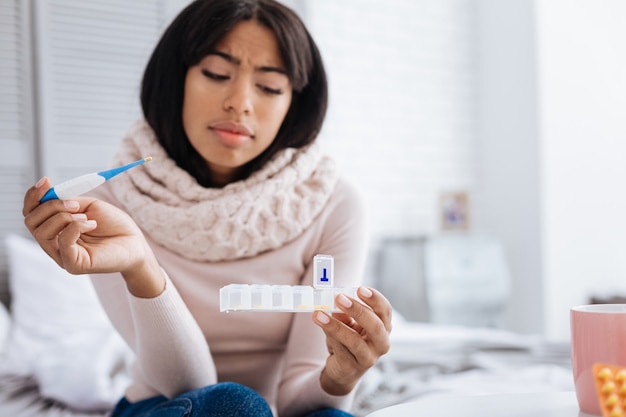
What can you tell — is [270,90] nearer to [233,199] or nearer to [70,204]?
[233,199]

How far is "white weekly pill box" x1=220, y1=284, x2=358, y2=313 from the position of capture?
729 millimetres

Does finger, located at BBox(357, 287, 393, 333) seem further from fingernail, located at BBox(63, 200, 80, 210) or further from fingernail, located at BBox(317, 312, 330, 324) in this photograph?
fingernail, located at BBox(63, 200, 80, 210)

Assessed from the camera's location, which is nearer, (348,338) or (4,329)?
(348,338)

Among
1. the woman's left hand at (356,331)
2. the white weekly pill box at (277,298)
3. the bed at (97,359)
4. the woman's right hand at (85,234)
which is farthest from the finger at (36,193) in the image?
the bed at (97,359)

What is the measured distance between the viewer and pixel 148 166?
1.22 metres

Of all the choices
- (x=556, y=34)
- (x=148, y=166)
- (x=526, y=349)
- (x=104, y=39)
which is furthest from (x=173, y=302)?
(x=556, y=34)

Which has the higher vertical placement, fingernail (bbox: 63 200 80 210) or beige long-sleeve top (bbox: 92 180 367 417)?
fingernail (bbox: 63 200 80 210)

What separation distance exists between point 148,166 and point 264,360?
394mm

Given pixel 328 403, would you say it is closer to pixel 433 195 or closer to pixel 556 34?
pixel 433 195

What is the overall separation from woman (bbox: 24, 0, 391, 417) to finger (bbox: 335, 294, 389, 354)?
0.22m

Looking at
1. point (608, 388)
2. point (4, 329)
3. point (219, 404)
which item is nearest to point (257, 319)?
point (219, 404)

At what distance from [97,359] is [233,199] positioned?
25.2 inches

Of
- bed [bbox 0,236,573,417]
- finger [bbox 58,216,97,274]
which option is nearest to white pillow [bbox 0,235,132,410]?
bed [bbox 0,236,573,417]

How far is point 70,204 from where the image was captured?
719 millimetres
